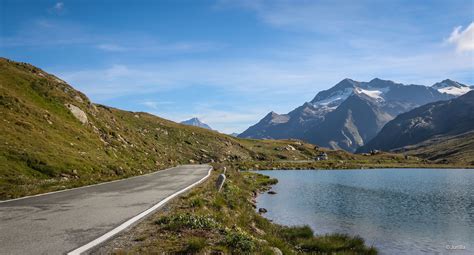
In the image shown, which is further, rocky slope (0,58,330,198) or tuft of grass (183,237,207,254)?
rocky slope (0,58,330,198)

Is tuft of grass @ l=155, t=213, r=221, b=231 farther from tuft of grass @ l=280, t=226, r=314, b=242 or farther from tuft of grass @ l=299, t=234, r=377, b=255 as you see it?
tuft of grass @ l=280, t=226, r=314, b=242

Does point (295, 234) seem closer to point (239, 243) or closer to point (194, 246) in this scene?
point (239, 243)

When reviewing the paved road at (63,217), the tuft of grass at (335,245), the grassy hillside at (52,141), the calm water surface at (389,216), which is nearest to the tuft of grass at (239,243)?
the paved road at (63,217)

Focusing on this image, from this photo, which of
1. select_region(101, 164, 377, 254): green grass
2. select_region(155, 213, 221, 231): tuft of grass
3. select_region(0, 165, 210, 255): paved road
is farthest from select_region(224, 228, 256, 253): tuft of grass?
select_region(0, 165, 210, 255): paved road

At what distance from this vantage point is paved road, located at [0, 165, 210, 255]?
36.9ft

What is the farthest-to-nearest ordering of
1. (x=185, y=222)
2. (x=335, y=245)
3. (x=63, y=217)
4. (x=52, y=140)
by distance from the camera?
(x=52, y=140)
(x=335, y=245)
(x=63, y=217)
(x=185, y=222)

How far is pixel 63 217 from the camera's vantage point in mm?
15570

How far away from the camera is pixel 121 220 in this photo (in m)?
15.2

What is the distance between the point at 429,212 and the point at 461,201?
423 inches

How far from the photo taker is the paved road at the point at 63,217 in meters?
11.2

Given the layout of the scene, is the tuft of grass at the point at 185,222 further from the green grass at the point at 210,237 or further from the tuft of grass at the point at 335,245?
the tuft of grass at the point at 335,245

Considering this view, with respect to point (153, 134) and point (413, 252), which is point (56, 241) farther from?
point (153, 134)

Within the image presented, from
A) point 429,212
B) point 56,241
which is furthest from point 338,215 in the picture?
point 56,241

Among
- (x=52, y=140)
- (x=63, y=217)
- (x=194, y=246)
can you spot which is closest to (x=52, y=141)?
(x=52, y=140)
